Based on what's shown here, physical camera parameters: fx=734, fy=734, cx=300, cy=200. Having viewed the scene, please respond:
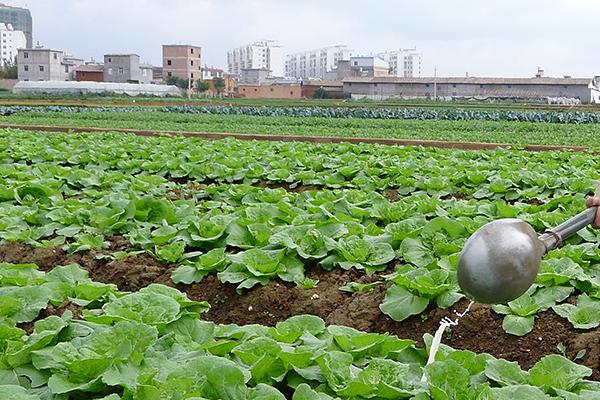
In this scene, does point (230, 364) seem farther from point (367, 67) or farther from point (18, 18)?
point (18, 18)

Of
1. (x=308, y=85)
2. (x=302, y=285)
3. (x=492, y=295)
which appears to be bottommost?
(x=302, y=285)

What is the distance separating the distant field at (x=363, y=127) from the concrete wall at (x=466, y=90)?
44161mm

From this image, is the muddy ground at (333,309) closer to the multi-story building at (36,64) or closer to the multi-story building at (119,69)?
the multi-story building at (119,69)

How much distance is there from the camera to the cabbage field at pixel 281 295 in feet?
8.03

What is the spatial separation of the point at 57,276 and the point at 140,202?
1.94 metres

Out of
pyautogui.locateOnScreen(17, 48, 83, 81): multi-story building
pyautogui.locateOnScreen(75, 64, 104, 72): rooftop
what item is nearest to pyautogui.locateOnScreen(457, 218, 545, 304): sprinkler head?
pyautogui.locateOnScreen(75, 64, 104, 72): rooftop

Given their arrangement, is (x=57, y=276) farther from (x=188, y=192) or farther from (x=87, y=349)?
(x=188, y=192)

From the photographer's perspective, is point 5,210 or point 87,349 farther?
point 5,210

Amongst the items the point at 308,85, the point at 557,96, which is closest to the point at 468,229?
the point at 557,96

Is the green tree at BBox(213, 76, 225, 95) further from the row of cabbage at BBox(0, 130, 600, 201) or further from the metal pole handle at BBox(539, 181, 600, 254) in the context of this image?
the metal pole handle at BBox(539, 181, 600, 254)

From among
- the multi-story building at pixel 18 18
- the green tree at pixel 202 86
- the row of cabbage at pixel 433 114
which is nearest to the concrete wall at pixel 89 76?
the green tree at pixel 202 86

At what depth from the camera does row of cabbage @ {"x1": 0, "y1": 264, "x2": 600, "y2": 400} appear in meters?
2.32

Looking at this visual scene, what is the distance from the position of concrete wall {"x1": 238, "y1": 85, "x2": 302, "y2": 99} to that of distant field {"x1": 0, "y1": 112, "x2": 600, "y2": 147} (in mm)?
44640

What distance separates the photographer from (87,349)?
2492 millimetres
